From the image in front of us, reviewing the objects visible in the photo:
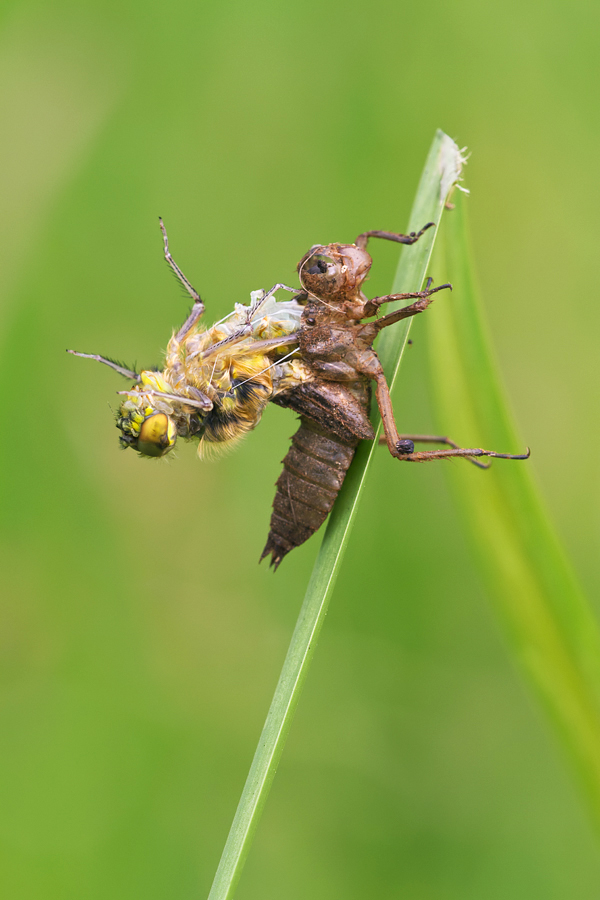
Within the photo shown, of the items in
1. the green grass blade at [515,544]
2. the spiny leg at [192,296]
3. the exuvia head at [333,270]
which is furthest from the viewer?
the spiny leg at [192,296]

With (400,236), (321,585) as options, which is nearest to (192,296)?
(400,236)

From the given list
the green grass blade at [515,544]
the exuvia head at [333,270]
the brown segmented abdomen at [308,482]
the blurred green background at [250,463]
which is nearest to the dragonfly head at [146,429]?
the brown segmented abdomen at [308,482]

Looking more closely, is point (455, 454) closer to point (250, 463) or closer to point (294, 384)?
point (294, 384)

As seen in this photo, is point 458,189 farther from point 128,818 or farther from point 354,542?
point 128,818

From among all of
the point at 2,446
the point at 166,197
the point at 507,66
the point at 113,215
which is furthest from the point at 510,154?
the point at 2,446

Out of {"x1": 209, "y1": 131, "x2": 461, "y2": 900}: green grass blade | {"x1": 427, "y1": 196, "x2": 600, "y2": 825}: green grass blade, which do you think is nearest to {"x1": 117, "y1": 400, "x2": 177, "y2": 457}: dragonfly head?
{"x1": 209, "y1": 131, "x2": 461, "y2": 900}: green grass blade

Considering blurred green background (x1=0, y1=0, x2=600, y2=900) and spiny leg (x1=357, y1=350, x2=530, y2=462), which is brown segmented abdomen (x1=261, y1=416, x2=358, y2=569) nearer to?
spiny leg (x1=357, y1=350, x2=530, y2=462)

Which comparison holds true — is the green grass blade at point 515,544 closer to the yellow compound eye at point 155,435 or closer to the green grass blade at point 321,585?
the green grass blade at point 321,585
